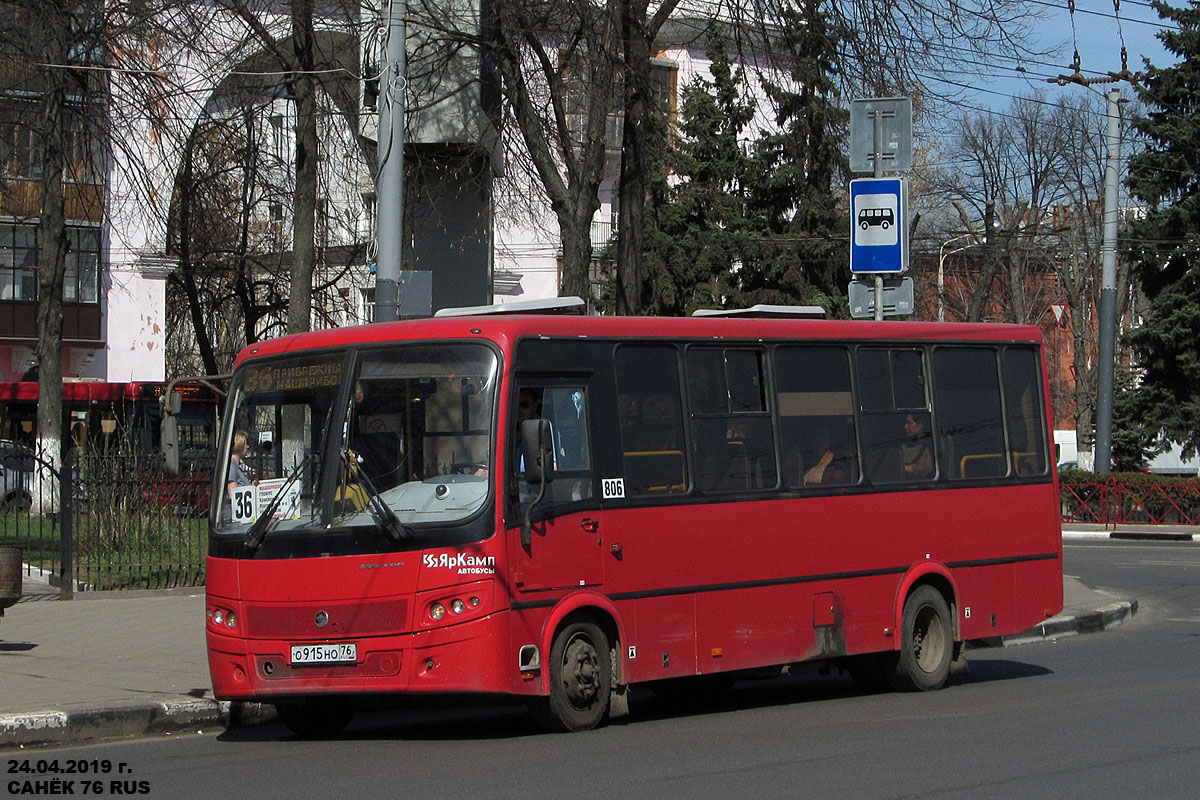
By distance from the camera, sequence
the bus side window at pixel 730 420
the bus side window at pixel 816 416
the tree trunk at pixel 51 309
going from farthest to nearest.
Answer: the tree trunk at pixel 51 309, the bus side window at pixel 816 416, the bus side window at pixel 730 420

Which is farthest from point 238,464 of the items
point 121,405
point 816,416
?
point 121,405

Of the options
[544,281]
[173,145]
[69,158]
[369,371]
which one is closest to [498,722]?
[369,371]

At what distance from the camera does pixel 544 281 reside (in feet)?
186

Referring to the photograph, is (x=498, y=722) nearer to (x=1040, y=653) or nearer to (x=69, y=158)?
(x=1040, y=653)

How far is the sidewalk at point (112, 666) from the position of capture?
975 centimetres

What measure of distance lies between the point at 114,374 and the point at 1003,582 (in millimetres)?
38529

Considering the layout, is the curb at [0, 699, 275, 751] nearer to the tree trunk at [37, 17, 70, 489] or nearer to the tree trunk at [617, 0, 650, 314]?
the tree trunk at [617, 0, 650, 314]

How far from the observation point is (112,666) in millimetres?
12125

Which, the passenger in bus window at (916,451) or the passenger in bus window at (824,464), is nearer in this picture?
the passenger in bus window at (824,464)

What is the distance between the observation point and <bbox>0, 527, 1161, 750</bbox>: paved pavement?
9.75 m

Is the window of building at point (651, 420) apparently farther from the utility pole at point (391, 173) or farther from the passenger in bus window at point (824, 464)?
the utility pole at point (391, 173)

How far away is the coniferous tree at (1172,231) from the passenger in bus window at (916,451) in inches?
1207

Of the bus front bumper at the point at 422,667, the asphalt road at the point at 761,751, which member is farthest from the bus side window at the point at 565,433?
the asphalt road at the point at 761,751

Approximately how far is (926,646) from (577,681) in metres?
3.98
